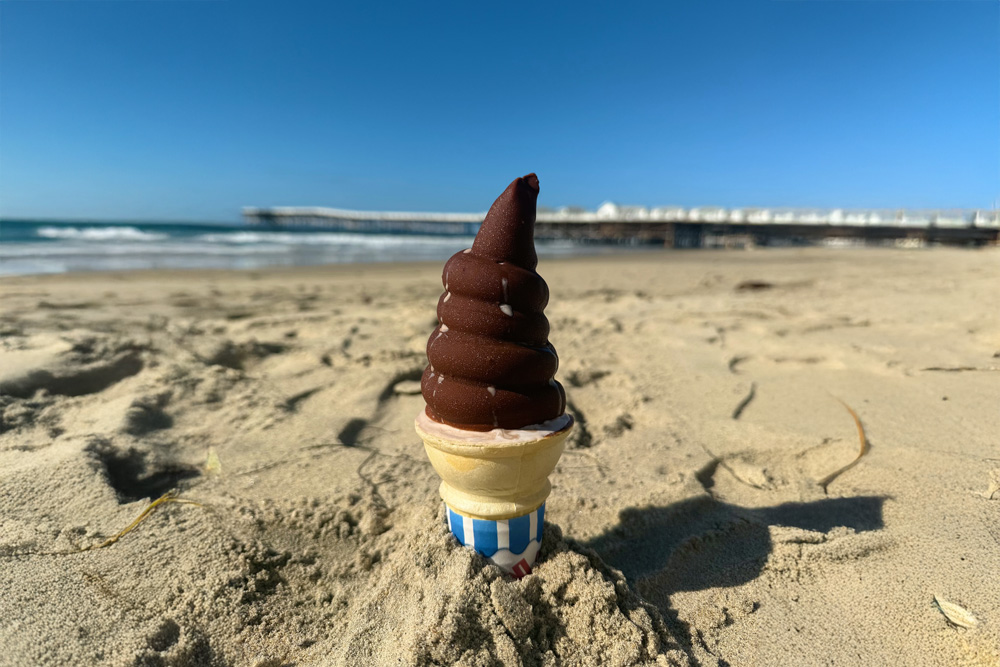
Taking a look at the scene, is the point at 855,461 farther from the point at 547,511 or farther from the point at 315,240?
the point at 315,240

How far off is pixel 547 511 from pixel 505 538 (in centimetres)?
67

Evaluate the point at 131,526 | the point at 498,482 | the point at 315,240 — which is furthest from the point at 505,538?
the point at 315,240

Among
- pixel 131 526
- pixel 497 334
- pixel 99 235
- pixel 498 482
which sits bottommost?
pixel 131 526

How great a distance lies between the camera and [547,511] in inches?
81.1

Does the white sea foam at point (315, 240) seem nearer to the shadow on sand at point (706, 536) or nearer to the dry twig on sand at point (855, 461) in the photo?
the dry twig on sand at point (855, 461)

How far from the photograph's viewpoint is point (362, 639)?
4.31 feet

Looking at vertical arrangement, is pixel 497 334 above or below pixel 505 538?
above

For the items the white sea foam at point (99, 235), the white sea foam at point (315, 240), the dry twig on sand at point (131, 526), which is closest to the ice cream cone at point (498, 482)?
the dry twig on sand at point (131, 526)

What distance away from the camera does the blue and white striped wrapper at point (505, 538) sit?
143 cm

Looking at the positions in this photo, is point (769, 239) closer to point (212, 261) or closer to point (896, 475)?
point (212, 261)

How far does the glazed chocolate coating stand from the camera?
1363 mm

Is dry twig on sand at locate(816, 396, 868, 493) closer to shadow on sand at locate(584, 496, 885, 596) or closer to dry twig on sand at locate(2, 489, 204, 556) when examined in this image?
shadow on sand at locate(584, 496, 885, 596)

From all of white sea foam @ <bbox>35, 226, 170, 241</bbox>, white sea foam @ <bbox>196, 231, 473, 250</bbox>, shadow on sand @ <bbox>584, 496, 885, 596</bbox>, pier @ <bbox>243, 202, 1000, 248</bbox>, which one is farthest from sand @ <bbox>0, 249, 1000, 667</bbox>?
pier @ <bbox>243, 202, 1000, 248</bbox>

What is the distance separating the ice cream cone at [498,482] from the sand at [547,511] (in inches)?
3.0
